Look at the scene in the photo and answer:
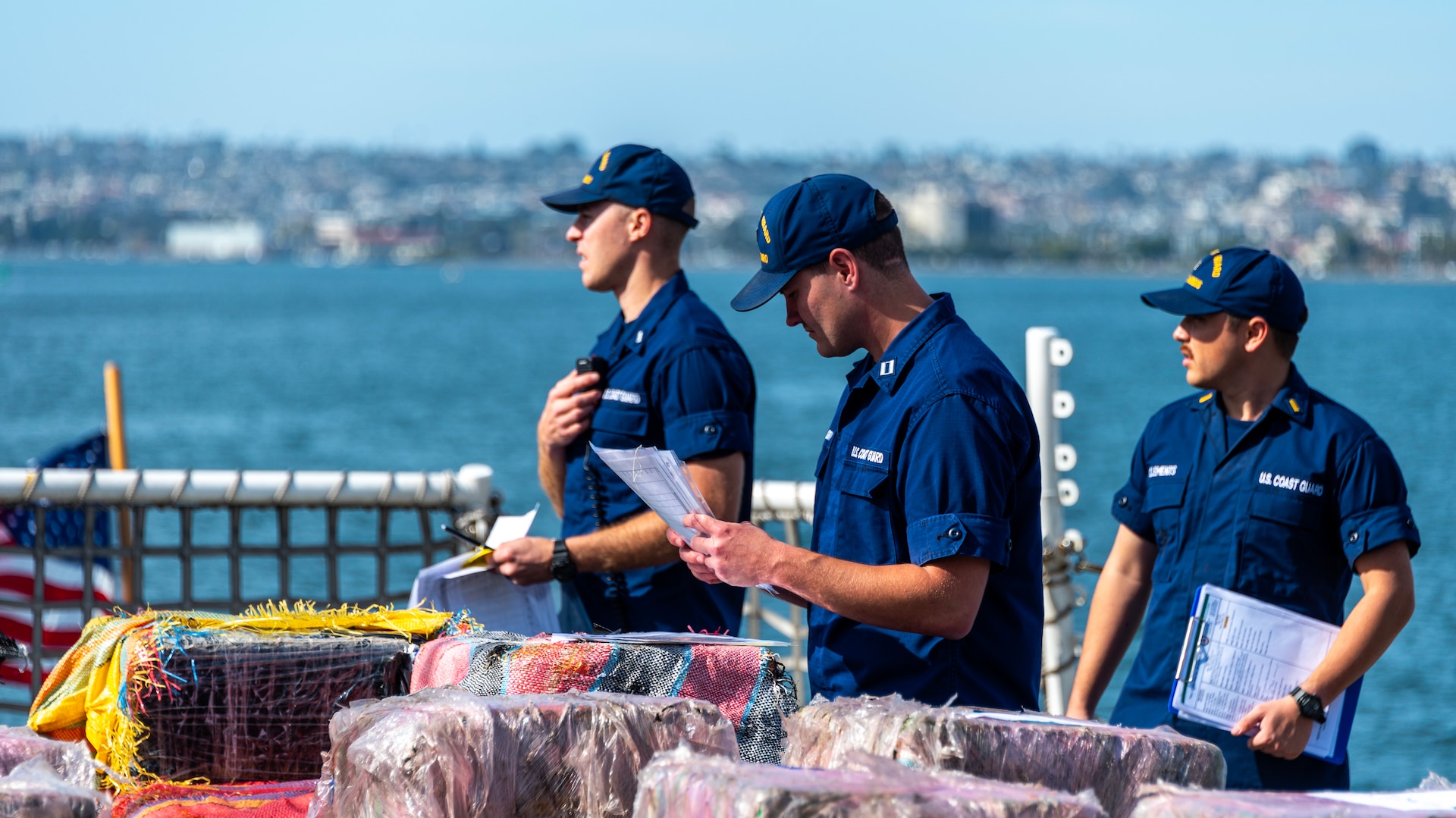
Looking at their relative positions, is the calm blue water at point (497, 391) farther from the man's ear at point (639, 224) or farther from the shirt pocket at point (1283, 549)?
the man's ear at point (639, 224)

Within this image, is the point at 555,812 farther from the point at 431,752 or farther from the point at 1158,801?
the point at 1158,801

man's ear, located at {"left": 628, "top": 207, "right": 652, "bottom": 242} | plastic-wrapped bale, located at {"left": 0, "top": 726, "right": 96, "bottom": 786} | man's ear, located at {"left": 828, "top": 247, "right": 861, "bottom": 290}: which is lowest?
plastic-wrapped bale, located at {"left": 0, "top": 726, "right": 96, "bottom": 786}

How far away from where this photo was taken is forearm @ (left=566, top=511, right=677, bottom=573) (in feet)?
13.3

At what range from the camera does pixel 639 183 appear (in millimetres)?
4250

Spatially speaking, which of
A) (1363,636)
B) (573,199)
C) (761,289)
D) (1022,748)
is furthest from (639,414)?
(1022,748)

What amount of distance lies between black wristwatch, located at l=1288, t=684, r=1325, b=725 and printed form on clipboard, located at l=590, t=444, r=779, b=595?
4.22 ft

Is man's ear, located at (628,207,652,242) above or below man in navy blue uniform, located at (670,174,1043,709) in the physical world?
above

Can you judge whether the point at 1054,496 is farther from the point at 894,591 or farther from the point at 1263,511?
the point at 894,591

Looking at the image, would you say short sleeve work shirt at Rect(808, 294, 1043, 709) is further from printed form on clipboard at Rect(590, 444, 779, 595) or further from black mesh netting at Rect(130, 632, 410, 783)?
black mesh netting at Rect(130, 632, 410, 783)

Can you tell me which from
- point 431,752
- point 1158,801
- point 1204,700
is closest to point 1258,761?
point 1204,700

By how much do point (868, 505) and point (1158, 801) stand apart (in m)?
1.10

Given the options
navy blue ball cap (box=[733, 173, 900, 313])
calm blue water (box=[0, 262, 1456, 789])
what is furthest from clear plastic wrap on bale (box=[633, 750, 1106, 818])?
calm blue water (box=[0, 262, 1456, 789])

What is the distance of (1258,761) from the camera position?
11.7 ft

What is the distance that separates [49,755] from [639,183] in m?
2.27
